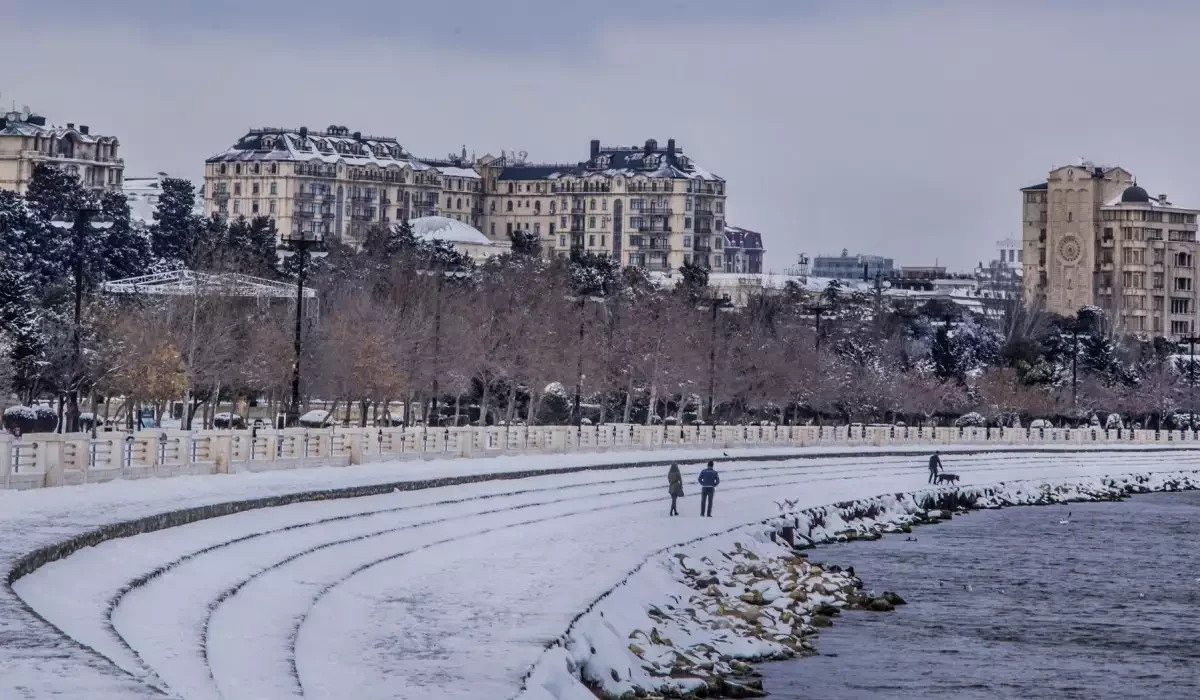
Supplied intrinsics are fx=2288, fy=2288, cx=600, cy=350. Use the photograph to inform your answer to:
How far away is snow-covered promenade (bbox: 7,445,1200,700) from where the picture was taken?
23266mm

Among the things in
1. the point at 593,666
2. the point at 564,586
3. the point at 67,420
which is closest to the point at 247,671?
the point at 593,666

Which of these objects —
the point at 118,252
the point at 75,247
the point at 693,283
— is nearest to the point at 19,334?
the point at 75,247

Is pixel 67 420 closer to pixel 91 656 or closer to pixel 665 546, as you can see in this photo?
pixel 665 546

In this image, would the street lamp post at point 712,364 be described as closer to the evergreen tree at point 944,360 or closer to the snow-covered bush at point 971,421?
the snow-covered bush at point 971,421

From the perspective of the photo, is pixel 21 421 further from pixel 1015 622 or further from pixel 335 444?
pixel 1015 622

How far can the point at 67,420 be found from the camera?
7906cm

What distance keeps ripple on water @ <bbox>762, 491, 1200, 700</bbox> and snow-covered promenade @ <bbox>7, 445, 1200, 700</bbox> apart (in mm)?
3732

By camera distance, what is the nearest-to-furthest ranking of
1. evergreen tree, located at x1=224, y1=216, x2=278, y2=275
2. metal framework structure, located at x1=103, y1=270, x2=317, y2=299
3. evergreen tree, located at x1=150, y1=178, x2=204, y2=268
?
metal framework structure, located at x1=103, y1=270, x2=317, y2=299
evergreen tree, located at x1=224, y1=216, x2=278, y2=275
evergreen tree, located at x1=150, y1=178, x2=204, y2=268

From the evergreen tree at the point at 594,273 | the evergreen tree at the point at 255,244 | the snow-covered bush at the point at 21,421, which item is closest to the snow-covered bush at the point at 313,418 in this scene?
the evergreen tree at the point at 255,244

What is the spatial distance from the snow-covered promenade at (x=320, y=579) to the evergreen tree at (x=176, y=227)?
88.7m

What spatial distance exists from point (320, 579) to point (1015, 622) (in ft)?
45.1

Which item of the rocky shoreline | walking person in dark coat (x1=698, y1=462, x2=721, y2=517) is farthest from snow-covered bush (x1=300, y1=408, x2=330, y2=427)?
walking person in dark coat (x1=698, y1=462, x2=721, y2=517)

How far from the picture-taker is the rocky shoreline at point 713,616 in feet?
91.8

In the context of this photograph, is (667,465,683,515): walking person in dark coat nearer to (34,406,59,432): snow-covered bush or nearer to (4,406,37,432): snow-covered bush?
(34,406,59,432): snow-covered bush
